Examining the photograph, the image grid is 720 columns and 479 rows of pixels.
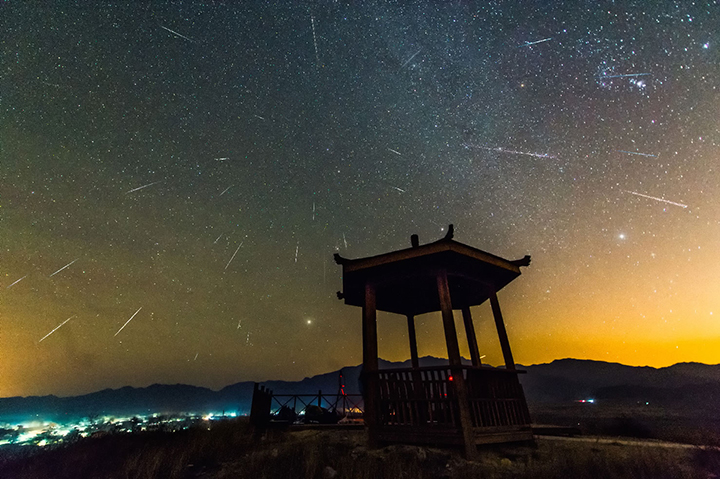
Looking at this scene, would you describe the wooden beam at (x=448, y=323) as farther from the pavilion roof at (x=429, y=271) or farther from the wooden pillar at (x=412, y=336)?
the wooden pillar at (x=412, y=336)

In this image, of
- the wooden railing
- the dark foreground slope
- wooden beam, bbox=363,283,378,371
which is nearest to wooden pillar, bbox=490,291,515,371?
the wooden railing

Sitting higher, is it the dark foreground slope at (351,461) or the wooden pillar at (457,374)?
the wooden pillar at (457,374)

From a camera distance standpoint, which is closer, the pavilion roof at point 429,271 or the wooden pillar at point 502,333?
the pavilion roof at point 429,271

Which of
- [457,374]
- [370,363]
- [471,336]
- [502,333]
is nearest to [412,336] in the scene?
[471,336]

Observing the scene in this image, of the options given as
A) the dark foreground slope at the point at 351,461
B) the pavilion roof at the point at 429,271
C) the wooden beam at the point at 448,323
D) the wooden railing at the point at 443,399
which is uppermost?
the pavilion roof at the point at 429,271

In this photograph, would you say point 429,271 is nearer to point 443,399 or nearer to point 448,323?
point 448,323

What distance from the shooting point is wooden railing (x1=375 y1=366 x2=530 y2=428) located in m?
8.73

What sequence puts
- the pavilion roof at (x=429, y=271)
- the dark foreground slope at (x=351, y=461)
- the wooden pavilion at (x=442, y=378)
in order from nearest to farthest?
the dark foreground slope at (x=351, y=461) → the wooden pavilion at (x=442, y=378) → the pavilion roof at (x=429, y=271)

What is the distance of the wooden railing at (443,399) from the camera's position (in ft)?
28.6

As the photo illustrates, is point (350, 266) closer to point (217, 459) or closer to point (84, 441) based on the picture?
point (217, 459)

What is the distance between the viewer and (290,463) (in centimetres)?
810

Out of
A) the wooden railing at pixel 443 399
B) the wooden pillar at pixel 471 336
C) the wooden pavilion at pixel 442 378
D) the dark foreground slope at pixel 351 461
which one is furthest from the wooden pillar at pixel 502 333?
the dark foreground slope at pixel 351 461

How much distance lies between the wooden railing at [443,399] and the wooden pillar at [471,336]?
1.85m

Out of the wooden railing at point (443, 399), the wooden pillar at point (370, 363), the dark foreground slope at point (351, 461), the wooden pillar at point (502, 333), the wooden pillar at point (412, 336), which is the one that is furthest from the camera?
the wooden pillar at point (412, 336)
